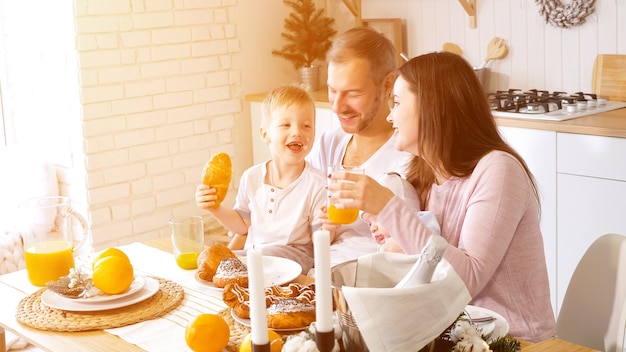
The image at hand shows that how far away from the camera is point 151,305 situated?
6.13ft

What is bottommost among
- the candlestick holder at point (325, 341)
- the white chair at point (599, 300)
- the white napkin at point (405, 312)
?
the white chair at point (599, 300)

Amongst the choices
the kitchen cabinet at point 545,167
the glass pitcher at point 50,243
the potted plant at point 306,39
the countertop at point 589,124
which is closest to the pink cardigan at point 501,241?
the glass pitcher at point 50,243

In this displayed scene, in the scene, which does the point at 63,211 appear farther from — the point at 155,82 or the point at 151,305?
the point at 155,82

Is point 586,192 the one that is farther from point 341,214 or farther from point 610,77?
point 341,214

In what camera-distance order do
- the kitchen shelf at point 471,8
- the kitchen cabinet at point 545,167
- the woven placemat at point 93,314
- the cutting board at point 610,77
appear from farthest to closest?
the kitchen shelf at point 471,8
the cutting board at point 610,77
the kitchen cabinet at point 545,167
the woven placemat at point 93,314

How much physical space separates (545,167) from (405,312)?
1.97 metres

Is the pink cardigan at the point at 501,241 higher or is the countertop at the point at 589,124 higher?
the countertop at the point at 589,124

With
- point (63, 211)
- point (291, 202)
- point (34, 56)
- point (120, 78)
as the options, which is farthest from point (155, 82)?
point (63, 211)

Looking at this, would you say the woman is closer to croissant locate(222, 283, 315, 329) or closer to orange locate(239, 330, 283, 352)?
croissant locate(222, 283, 315, 329)


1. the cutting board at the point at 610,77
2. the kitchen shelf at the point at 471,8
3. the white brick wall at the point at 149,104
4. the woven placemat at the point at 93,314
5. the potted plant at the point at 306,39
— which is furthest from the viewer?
the potted plant at the point at 306,39

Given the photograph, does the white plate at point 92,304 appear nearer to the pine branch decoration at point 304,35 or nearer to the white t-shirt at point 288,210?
the white t-shirt at point 288,210

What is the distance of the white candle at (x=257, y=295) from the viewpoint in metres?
1.25

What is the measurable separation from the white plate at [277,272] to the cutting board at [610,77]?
1.89m

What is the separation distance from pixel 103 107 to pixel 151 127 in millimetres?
253
